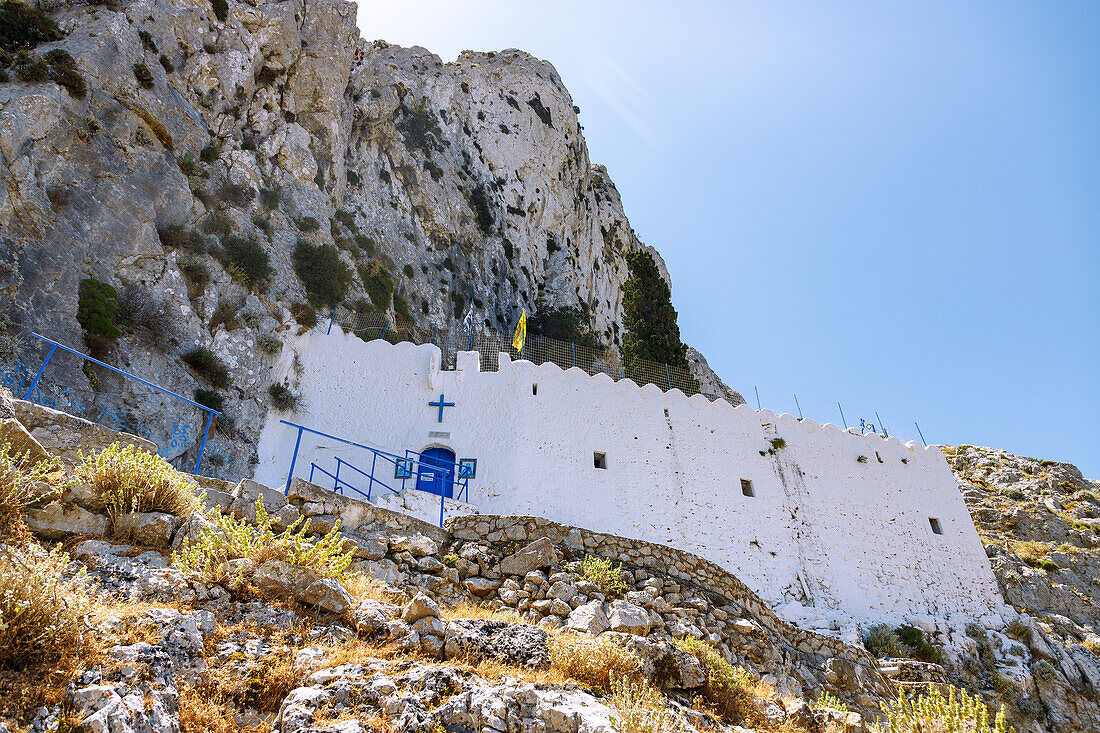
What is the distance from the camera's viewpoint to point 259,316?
1902 centimetres

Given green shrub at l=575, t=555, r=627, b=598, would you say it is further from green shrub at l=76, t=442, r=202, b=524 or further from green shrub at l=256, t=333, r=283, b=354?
green shrub at l=256, t=333, r=283, b=354

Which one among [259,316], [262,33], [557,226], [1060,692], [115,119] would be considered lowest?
[1060,692]

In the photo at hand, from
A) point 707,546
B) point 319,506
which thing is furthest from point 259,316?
point 707,546

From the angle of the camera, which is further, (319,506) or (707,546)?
(707,546)

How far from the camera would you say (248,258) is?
1980 centimetres

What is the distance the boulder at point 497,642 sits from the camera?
716 centimetres

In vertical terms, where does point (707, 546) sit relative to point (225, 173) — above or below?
below

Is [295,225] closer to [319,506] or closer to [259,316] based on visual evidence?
[259,316]

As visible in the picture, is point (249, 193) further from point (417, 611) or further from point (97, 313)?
point (417, 611)

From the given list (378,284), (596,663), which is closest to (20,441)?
(596,663)

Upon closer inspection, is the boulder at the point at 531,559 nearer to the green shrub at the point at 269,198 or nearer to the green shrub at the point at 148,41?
the green shrub at the point at 269,198

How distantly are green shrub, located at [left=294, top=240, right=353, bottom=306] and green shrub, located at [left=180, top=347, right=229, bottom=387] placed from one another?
13.4ft

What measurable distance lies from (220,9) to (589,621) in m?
26.9

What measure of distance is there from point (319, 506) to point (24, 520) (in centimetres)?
469
